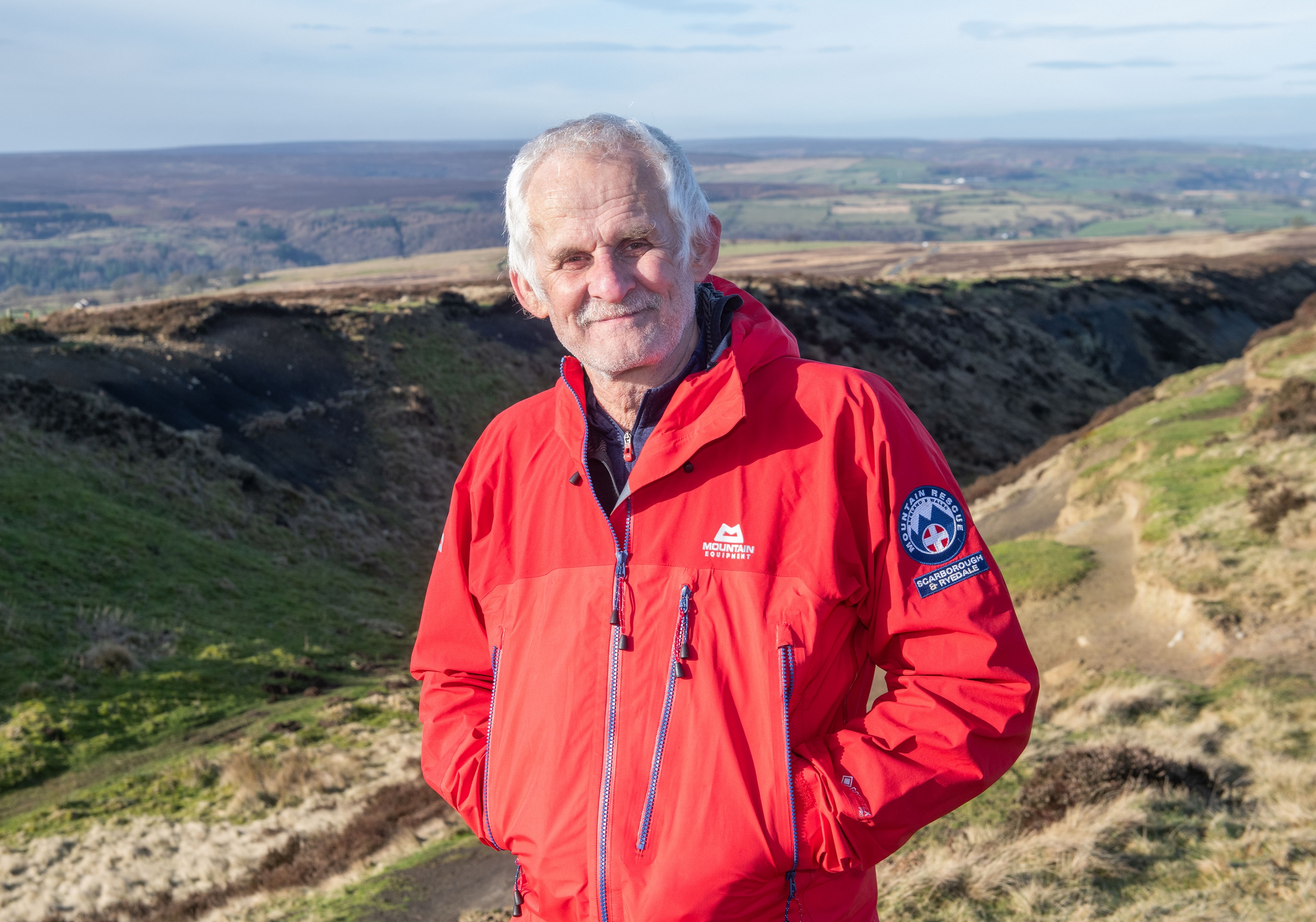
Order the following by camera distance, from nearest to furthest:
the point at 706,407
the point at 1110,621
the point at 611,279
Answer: the point at 706,407 < the point at 611,279 < the point at 1110,621

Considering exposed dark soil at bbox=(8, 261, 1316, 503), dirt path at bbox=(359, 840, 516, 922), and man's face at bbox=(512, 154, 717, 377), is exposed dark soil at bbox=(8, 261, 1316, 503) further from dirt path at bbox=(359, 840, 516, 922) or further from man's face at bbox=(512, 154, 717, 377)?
man's face at bbox=(512, 154, 717, 377)

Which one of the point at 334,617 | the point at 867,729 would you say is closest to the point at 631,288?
the point at 867,729

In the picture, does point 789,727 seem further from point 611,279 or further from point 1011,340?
point 1011,340

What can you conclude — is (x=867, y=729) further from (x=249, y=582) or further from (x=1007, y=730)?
(x=249, y=582)

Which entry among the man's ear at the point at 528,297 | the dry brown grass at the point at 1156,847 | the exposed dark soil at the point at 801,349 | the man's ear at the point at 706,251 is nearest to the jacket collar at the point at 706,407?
the man's ear at the point at 706,251

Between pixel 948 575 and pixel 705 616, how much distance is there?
62 centimetres

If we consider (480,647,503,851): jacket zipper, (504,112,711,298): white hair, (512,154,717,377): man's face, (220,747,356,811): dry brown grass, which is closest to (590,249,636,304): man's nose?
(512,154,717,377): man's face

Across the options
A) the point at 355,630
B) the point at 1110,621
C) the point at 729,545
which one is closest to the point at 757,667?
the point at 729,545

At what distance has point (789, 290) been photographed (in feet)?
167

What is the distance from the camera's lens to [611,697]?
249cm

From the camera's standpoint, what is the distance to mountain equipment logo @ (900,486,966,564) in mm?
2395

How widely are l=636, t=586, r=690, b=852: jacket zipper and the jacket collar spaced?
13.4 inches

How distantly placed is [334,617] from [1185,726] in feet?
50.7

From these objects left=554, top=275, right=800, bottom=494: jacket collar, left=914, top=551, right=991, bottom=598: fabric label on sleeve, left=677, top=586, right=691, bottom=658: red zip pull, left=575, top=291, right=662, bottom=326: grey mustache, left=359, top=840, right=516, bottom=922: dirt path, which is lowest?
left=359, top=840, right=516, bottom=922: dirt path
